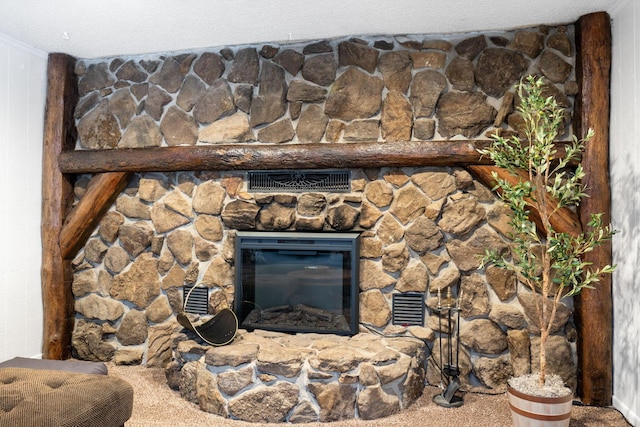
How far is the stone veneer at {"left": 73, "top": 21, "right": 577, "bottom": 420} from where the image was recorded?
3.08 meters

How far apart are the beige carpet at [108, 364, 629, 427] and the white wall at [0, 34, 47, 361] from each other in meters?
1.14

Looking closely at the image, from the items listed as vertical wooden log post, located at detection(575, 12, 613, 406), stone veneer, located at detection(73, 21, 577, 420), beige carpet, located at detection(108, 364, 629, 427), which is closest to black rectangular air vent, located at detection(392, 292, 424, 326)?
stone veneer, located at detection(73, 21, 577, 420)

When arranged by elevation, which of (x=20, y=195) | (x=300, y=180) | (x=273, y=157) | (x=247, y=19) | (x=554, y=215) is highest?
(x=247, y=19)

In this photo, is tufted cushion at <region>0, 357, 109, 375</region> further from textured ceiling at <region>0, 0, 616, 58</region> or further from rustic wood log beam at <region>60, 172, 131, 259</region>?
textured ceiling at <region>0, 0, 616, 58</region>

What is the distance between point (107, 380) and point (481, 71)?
2.85 m

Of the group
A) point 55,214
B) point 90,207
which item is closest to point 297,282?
point 90,207

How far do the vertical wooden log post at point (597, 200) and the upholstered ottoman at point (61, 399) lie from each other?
2.60m

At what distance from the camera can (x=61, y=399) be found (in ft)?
5.86

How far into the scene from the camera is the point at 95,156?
3.54 metres

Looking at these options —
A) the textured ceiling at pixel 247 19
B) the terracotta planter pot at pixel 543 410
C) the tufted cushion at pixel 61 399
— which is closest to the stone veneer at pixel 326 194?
the textured ceiling at pixel 247 19

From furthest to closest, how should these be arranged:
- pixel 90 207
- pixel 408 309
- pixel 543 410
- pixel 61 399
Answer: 1. pixel 90 207
2. pixel 408 309
3. pixel 543 410
4. pixel 61 399

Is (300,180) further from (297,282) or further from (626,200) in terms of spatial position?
(626,200)

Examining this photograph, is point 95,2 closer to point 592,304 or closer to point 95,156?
point 95,156

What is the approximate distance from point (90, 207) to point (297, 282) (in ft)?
5.58
